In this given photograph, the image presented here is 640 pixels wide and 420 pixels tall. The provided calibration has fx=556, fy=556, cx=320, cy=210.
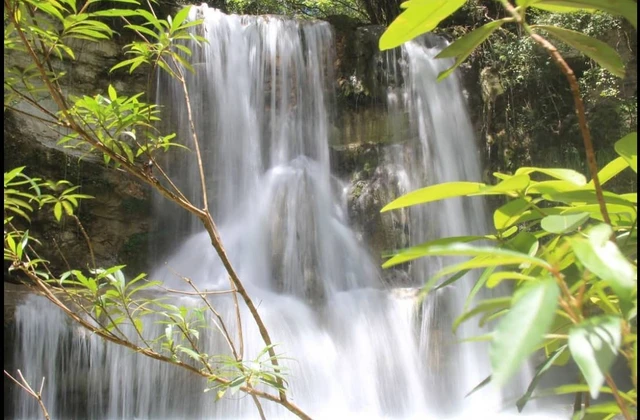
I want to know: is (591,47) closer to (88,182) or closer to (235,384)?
(235,384)

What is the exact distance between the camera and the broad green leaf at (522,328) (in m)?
0.29

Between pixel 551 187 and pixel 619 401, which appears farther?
pixel 551 187

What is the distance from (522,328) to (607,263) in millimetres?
78

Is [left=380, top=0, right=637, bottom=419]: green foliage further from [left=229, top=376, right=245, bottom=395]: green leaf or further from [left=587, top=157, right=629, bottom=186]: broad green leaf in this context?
[left=229, top=376, right=245, bottom=395]: green leaf

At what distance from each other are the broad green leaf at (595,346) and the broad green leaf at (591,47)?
0.92 feet

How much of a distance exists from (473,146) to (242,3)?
665 cm

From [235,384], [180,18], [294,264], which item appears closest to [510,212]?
[235,384]

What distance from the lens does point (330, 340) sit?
19.8 ft

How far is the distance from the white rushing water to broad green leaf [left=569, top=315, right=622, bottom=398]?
4.93 metres

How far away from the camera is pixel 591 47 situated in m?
0.53

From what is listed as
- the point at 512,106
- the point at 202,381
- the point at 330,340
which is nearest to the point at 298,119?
the point at 512,106

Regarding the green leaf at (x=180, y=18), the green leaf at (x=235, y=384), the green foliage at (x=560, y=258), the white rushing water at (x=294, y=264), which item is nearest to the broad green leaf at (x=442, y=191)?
the green foliage at (x=560, y=258)

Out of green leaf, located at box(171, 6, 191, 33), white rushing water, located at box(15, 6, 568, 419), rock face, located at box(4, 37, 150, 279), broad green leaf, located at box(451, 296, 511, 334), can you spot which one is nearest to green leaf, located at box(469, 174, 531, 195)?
broad green leaf, located at box(451, 296, 511, 334)

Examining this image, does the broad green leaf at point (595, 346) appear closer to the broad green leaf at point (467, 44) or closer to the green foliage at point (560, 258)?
the green foliage at point (560, 258)
